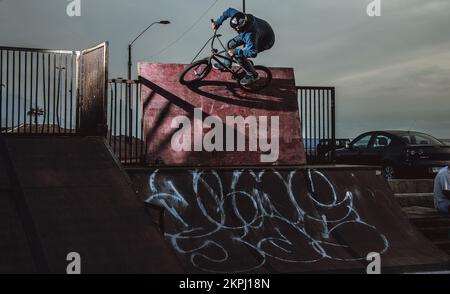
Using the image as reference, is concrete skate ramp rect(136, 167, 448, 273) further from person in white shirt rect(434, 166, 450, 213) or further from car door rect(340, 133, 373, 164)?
car door rect(340, 133, 373, 164)

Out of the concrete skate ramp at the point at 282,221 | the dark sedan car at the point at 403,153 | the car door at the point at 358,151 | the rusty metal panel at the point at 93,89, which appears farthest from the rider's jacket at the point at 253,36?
the car door at the point at 358,151

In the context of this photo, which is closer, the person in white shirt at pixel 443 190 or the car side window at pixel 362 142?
the person in white shirt at pixel 443 190

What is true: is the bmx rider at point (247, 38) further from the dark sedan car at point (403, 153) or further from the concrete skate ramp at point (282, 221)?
the dark sedan car at point (403, 153)

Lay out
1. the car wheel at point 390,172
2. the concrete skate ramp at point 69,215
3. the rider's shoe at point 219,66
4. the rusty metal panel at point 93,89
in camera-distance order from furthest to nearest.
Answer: the car wheel at point 390,172
the rider's shoe at point 219,66
the rusty metal panel at point 93,89
the concrete skate ramp at point 69,215

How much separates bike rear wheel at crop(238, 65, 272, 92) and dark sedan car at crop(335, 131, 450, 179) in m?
4.41

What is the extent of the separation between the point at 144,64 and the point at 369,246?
5.82 meters

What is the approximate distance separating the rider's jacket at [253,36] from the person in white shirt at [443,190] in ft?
14.2

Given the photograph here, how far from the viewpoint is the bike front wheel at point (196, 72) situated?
10211 millimetres

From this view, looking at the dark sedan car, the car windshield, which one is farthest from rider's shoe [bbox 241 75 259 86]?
the car windshield

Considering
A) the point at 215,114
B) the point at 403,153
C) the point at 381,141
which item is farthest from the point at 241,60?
the point at 381,141

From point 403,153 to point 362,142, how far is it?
1916mm

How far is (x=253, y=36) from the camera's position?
384 inches
